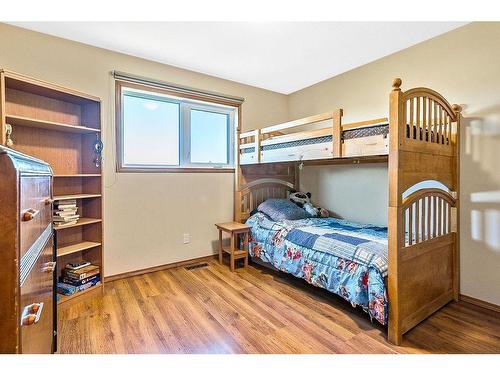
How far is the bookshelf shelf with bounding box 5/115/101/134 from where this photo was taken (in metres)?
1.85

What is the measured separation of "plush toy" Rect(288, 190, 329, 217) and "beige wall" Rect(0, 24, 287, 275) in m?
0.90

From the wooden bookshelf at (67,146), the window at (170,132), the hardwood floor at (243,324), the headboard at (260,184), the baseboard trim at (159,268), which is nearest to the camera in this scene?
the hardwood floor at (243,324)

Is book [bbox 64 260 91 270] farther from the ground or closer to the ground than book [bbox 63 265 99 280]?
farther from the ground

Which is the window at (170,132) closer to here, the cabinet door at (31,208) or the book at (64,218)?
the book at (64,218)

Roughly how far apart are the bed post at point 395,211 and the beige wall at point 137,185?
7.05ft

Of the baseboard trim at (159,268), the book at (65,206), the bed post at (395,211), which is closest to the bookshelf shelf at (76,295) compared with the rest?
the baseboard trim at (159,268)

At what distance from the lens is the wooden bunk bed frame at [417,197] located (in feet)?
5.46

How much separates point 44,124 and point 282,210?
2.44 metres

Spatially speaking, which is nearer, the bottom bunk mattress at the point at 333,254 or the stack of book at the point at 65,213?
the bottom bunk mattress at the point at 333,254

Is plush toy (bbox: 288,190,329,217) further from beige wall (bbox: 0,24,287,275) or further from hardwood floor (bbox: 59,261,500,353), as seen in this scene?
hardwood floor (bbox: 59,261,500,353)

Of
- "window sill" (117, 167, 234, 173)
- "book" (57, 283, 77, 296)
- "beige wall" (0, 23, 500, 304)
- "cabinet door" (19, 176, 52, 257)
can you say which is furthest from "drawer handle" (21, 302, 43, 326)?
"window sill" (117, 167, 234, 173)

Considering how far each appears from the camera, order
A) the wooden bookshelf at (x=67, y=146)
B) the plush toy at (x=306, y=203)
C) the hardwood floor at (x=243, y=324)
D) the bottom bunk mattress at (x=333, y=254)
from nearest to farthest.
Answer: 1. the hardwood floor at (x=243, y=324)
2. the bottom bunk mattress at (x=333, y=254)
3. the wooden bookshelf at (x=67, y=146)
4. the plush toy at (x=306, y=203)

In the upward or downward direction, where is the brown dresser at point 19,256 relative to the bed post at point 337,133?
downward
